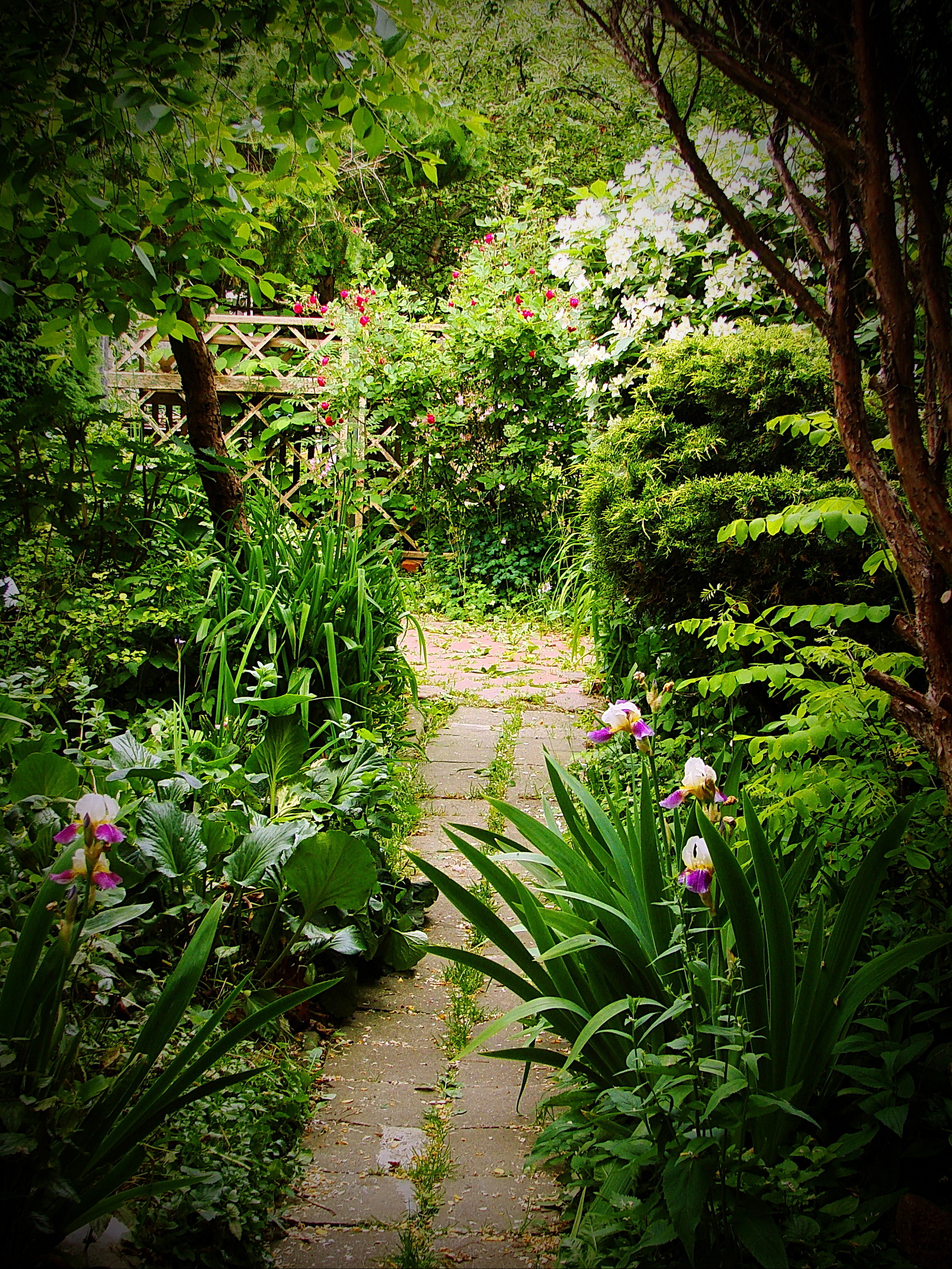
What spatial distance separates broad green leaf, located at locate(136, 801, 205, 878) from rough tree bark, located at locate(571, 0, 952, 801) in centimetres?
131

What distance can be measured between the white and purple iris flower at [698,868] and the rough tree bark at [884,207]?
1.32 ft

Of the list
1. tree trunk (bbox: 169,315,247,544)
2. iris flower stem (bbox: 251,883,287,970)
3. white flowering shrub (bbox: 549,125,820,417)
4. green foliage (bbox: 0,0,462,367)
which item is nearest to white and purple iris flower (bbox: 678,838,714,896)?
iris flower stem (bbox: 251,883,287,970)

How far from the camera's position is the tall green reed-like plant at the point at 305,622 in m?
3.10

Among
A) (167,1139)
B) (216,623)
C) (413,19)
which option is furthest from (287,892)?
(413,19)

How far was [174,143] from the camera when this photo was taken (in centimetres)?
273

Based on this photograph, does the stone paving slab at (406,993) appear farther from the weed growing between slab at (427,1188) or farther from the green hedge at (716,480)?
the green hedge at (716,480)

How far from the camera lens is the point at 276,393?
656 centimetres

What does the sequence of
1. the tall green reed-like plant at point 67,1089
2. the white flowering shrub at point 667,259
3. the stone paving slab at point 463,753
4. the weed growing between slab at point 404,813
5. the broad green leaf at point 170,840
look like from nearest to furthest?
the tall green reed-like plant at point 67,1089
the broad green leaf at point 170,840
the weed growing between slab at point 404,813
the stone paving slab at point 463,753
the white flowering shrub at point 667,259

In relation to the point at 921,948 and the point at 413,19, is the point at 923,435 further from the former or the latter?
the point at 413,19

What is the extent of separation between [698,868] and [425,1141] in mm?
742

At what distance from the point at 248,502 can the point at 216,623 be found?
94 cm

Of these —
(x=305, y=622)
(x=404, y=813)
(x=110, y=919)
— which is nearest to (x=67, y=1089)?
(x=110, y=919)

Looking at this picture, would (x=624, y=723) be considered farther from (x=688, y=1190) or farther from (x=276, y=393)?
(x=276, y=393)

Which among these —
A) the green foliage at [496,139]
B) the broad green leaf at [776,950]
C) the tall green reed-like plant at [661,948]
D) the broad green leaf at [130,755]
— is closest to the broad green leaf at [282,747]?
the broad green leaf at [130,755]
